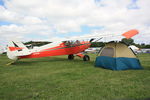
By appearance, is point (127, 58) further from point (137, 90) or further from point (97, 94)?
point (97, 94)

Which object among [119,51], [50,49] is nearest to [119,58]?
[119,51]

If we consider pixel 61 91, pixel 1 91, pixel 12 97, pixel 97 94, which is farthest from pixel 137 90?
pixel 1 91

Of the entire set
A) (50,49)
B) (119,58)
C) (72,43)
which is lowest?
(119,58)

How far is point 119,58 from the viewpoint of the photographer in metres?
7.04

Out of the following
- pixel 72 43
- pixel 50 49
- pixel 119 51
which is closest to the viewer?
pixel 119 51

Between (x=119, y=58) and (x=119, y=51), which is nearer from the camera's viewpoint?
(x=119, y=58)

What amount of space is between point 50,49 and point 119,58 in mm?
6345

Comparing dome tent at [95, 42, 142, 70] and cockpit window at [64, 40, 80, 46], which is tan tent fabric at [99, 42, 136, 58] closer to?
dome tent at [95, 42, 142, 70]

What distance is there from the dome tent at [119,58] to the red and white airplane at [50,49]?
85 centimetres

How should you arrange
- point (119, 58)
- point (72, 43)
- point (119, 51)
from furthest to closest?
1. point (72, 43)
2. point (119, 51)
3. point (119, 58)

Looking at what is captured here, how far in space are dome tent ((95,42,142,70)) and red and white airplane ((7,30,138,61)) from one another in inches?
33.4

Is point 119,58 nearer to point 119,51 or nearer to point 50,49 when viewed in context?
point 119,51

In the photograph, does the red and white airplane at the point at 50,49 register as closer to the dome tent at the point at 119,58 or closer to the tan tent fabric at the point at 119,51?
the tan tent fabric at the point at 119,51

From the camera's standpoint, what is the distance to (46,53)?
10.9 meters
